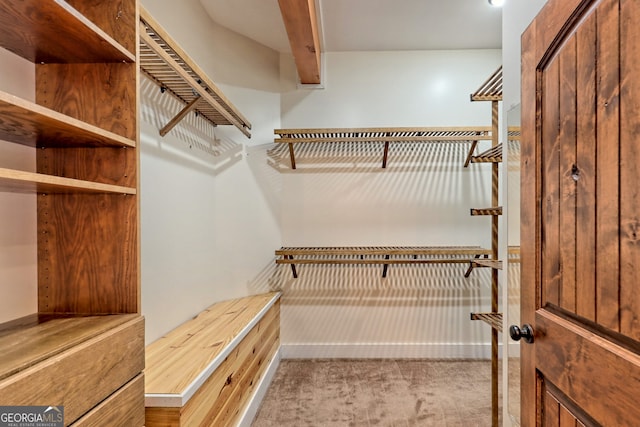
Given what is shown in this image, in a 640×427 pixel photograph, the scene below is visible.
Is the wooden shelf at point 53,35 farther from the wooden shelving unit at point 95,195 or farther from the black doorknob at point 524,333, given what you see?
the black doorknob at point 524,333

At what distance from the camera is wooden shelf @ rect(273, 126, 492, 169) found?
2.75 metres

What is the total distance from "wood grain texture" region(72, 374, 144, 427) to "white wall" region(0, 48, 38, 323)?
16.2 inches

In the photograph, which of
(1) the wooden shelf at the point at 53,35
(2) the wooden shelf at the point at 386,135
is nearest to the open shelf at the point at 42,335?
(1) the wooden shelf at the point at 53,35

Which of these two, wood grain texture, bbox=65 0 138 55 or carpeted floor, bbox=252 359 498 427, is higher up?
wood grain texture, bbox=65 0 138 55

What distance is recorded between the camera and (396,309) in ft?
10.1

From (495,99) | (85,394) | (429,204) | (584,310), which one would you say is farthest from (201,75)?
(429,204)

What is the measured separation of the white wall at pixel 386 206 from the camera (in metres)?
3.03

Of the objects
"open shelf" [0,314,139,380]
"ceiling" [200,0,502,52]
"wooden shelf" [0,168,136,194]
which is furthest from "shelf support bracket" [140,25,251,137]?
"open shelf" [0,314,139,380]

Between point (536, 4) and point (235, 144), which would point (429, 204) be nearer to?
point (235, 144)

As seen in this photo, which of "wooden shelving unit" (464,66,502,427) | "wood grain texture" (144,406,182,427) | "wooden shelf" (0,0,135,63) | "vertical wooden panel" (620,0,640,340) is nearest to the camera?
"vertical wooden panel" (620,0,640,340)

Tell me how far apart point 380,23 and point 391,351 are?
2698 mm

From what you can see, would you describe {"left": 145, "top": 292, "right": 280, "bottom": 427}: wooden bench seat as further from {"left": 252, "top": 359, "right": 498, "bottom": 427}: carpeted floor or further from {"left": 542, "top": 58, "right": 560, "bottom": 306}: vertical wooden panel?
{"left": 542, "top": 58, "right": 560, "bottom": 306}: vertical wooden panel

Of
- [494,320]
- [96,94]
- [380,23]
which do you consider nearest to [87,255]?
[96,94]

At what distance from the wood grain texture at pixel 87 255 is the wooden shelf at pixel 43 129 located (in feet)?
0.60
